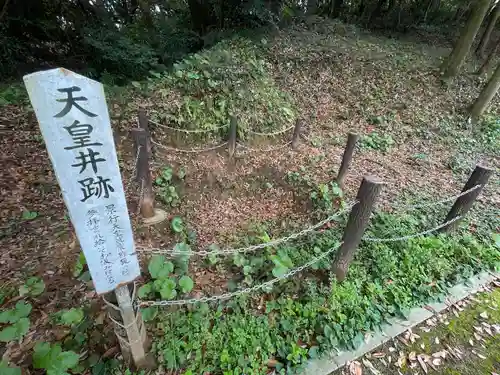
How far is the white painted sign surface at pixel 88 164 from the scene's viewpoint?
1.25 m

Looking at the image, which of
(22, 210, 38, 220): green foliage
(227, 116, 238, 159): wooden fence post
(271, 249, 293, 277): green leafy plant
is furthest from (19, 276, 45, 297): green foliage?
(227, 116, 238, 159): wooden fence post

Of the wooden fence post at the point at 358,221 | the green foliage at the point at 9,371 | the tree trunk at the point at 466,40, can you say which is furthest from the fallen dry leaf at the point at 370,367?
the tree trunk at the point at 466,40

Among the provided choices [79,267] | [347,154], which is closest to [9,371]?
[79,267]

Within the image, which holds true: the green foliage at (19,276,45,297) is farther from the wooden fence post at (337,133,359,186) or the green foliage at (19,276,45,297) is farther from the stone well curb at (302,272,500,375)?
the wooden fence post at (337,133,359,186)

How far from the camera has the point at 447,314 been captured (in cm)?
304

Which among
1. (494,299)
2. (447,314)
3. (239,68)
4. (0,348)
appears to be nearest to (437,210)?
(494,299)

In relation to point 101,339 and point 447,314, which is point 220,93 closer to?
point 101,339

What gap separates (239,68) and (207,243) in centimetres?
442

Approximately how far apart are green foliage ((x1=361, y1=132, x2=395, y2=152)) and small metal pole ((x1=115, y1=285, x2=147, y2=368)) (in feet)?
19.6

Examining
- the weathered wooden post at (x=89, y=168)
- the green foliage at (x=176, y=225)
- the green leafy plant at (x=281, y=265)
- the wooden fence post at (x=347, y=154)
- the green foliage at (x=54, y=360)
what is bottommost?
the green foliage at (x=176, y=225)

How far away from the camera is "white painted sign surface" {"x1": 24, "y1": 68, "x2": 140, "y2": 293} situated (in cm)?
125

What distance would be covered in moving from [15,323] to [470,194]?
5067mm

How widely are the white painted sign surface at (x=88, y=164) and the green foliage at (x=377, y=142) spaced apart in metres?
6.05

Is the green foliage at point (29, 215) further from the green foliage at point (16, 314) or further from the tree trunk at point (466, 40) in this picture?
the tree trunk at point (466, 40)
